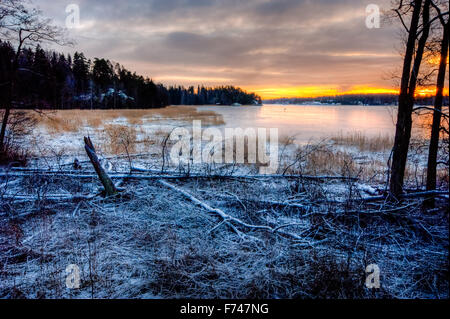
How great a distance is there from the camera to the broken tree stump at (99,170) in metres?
5.59

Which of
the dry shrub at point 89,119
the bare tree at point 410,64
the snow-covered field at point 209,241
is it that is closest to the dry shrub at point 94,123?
the dry shrub at point 89,119

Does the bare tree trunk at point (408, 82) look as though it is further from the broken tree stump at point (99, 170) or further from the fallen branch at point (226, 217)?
the broken tree stump at point (99, 170)

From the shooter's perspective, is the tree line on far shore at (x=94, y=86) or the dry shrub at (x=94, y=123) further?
the tree line on far shore at (x=94, y=86)

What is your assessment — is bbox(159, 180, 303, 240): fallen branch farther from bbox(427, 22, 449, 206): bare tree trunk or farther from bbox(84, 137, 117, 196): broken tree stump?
bbox(427, 22, 449, 206): bare tree trunk

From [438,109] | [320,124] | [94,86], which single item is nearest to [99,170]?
[438,109]

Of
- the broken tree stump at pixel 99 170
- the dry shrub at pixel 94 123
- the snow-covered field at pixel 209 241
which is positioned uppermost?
the dry shrub at pixel 94 123

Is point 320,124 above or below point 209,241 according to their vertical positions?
above

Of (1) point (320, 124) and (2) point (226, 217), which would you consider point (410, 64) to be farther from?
(1) point (320, 124)

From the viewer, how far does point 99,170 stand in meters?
5.64

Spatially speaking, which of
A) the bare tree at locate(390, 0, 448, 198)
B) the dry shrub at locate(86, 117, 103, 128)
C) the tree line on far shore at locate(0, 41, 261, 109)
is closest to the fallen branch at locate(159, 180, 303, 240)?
the bare tree at locate(390, 0, 448, 198)

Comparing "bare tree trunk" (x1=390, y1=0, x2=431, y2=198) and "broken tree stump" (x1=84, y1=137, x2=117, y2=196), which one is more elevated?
"bare tree trunk" (x1=390, y1=0, x2=431, y2=198)

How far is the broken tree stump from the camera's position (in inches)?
220
